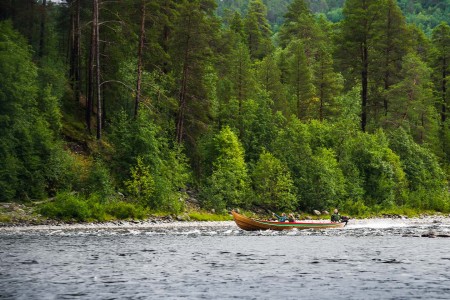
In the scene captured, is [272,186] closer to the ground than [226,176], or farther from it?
closer to the ground

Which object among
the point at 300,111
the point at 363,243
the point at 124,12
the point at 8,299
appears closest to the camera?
the point at 8,299

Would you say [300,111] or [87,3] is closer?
[87,3]

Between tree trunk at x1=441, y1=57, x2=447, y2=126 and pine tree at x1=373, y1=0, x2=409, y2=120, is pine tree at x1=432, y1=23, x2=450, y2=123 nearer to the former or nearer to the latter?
tree trunk at x1=441, y1=57, x2=447, y2=126

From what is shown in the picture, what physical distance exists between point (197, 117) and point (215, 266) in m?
35.9

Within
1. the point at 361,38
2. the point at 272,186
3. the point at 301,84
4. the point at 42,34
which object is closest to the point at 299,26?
the point at 361,38

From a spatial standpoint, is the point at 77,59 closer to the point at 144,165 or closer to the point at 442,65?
the point at 144,165

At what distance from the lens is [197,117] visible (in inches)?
2269

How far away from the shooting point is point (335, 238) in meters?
36.3

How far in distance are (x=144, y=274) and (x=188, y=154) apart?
38466mm

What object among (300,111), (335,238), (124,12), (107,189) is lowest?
(335,238)

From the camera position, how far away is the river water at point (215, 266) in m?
17.2

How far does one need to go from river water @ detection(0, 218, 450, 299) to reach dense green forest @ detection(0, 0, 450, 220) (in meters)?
8.55

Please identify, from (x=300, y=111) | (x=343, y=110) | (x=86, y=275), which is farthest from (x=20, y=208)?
(x=343, y=110)

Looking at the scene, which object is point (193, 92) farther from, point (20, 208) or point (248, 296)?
point (248, 296)
